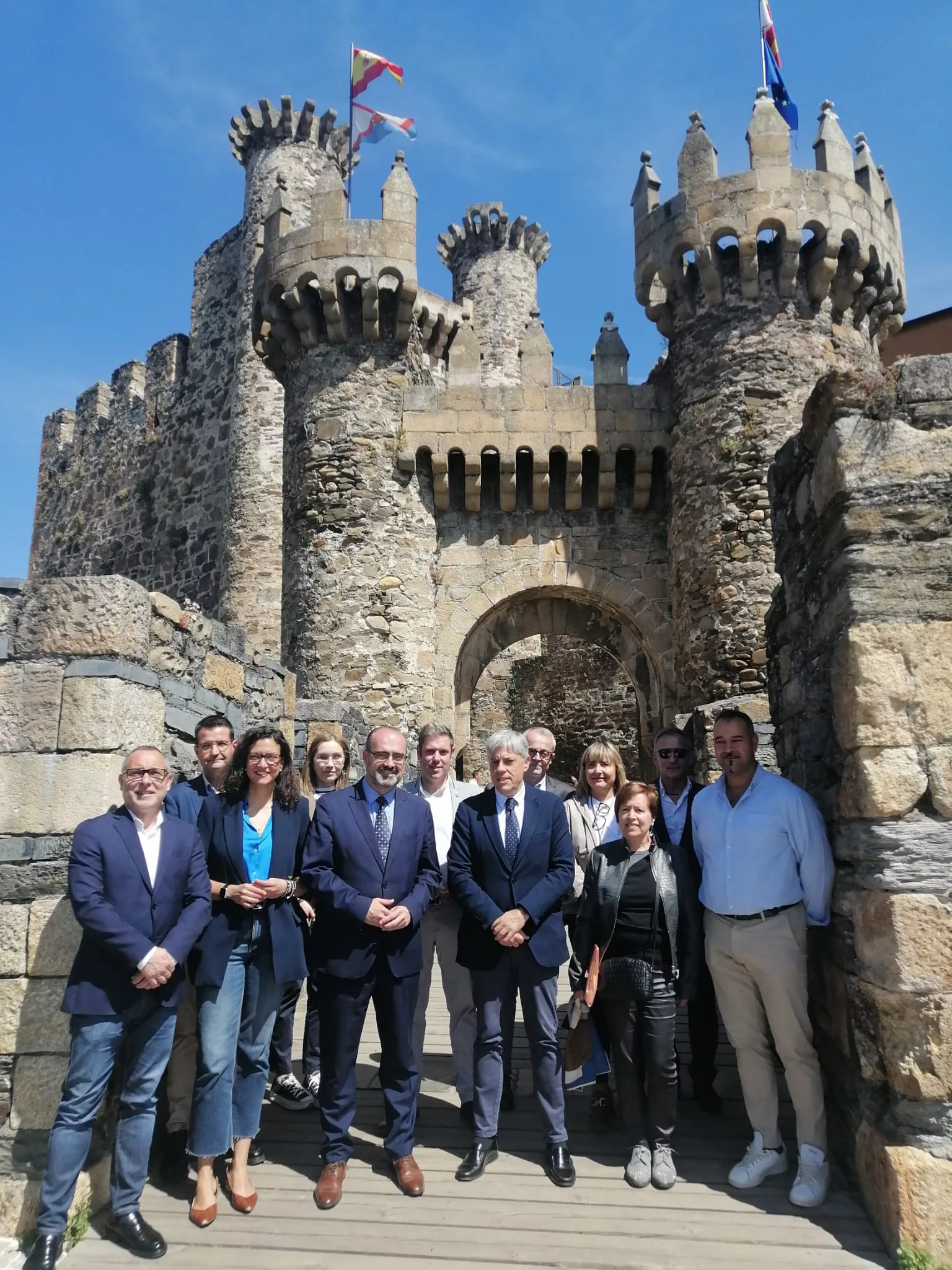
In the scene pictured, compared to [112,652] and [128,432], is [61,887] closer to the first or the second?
[112,652]

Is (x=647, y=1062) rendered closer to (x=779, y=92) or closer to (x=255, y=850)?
(x=255, y=850)

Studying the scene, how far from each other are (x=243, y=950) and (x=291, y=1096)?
1270 mm

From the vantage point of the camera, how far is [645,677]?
1152cm

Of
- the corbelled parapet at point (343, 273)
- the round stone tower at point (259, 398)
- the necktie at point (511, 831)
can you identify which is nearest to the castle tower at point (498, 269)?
the round stone tower at point (259, 398)

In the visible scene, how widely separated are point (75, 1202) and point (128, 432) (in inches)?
894

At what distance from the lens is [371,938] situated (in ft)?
12.3

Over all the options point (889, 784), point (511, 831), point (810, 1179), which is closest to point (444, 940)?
point (511, 831)

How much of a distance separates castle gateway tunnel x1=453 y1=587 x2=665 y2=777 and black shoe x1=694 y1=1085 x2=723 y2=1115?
6.75 meters

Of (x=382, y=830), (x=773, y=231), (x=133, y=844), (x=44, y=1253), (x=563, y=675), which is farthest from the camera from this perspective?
(x=563, y=675)

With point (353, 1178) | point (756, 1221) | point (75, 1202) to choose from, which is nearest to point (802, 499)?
point (756, 1221)

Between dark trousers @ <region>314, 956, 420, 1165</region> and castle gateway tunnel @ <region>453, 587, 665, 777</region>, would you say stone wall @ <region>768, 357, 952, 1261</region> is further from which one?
castle gateway tunnel @ <region>453, 587, 665, 777</region>

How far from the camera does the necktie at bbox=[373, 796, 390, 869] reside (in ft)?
12.6

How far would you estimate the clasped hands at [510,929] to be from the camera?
3.74 metres

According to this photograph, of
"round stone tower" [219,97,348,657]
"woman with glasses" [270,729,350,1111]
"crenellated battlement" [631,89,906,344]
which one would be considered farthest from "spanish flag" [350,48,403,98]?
"woman with glasses" [270,729,350,1111]
